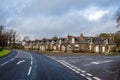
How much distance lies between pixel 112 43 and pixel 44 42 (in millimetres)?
50444

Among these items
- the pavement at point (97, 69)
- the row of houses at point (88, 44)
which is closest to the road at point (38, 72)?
the pavement at point (97, 69)

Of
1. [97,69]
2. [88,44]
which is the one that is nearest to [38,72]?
[97,69]

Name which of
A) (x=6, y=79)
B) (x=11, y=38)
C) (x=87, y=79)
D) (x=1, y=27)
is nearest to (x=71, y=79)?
(x=87, y=79)

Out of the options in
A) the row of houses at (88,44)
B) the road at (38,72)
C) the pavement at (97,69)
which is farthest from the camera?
the row of houses at (88,44)

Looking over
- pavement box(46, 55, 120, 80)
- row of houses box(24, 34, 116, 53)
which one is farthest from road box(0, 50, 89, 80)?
row of houses box(24, 34, 116, 53)

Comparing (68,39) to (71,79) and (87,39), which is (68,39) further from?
(71,79)

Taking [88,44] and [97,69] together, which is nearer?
[97,69]

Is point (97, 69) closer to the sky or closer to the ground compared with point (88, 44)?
closer to the ground

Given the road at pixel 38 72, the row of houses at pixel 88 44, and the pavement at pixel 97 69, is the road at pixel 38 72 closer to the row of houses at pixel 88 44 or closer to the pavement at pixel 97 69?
the pavement at pixel 97 69

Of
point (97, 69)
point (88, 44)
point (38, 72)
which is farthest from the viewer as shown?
point (88, 44)

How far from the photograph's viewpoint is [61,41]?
119 metres

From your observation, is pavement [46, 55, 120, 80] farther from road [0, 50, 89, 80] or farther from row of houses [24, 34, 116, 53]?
row of houses [24, 34, 116, 53]

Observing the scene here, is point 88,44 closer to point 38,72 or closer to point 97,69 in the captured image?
point 97,69

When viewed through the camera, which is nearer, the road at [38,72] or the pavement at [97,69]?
the road at [38,72]
